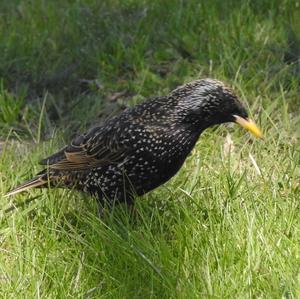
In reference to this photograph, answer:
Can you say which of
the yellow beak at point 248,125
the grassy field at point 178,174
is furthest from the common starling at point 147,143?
the grassy field at point 178,174

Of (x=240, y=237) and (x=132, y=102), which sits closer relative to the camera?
(x=240, y=237)

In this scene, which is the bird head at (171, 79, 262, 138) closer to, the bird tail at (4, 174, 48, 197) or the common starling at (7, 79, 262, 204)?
the common starling at (7, 79, 262, 204)

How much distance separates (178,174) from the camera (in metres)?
5.34

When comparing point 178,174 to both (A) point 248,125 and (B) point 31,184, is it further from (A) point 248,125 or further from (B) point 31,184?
(B) point 31,184

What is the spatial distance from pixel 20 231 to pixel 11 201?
421 mm

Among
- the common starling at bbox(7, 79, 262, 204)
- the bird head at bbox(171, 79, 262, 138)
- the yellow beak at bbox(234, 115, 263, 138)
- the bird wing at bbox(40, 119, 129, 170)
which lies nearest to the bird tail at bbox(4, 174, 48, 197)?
the common starling at bbox(7, 79, 262, 204)

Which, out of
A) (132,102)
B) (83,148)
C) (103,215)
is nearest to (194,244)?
(103,215)

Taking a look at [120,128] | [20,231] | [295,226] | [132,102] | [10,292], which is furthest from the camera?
[132,102]

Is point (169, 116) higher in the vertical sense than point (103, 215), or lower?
higher

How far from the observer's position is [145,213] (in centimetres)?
468

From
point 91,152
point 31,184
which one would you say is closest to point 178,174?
point 91,152

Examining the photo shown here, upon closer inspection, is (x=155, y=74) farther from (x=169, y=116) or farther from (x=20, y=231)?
(x=20, y=231)

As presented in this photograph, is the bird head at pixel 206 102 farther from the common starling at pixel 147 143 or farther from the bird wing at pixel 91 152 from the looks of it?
the bird wing at pixel 91 152

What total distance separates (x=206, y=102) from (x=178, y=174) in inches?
23.4
